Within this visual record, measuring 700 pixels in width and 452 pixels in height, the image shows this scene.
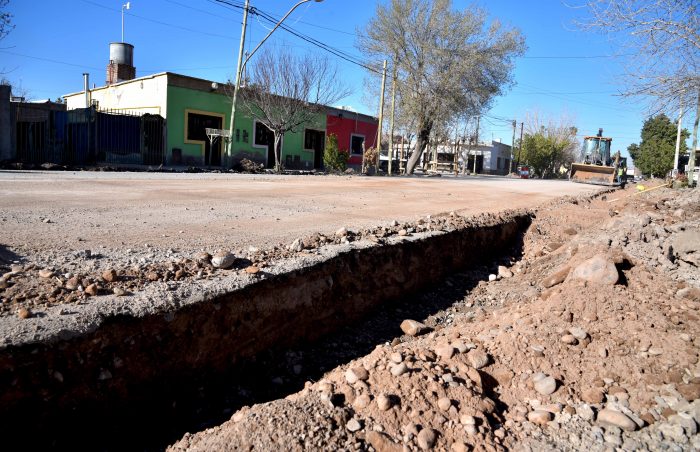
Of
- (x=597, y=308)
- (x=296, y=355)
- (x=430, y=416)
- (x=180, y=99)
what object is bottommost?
(x=296, y=355)

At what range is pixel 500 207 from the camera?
8820 mm

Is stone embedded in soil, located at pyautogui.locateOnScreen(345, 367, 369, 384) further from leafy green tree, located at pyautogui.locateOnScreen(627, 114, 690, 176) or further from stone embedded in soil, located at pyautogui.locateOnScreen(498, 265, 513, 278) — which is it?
leafy green tree, located at pyautogui.locateOnScreen(627, 114, 690, 176)

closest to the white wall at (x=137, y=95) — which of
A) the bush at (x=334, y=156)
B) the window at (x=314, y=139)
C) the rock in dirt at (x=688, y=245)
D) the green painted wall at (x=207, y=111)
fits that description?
the green painted wall at (x=207, y=111)

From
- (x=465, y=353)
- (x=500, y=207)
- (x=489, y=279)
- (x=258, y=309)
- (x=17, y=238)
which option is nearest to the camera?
(x=465, y=353)

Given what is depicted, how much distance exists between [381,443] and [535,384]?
3.27ft

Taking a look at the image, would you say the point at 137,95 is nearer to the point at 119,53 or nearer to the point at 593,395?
the point at 119,53

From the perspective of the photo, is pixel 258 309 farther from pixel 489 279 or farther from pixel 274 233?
pixel 489 279

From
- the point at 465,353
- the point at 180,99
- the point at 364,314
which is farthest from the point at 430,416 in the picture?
the point at 180,99

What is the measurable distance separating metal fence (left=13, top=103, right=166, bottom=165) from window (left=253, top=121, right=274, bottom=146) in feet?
17.0

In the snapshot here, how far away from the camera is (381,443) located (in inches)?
77.6

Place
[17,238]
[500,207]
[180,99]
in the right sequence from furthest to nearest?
[180,99], [500,207], [17,238]

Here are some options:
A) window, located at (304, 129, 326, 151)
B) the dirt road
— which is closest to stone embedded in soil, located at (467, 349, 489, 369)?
the dirt road

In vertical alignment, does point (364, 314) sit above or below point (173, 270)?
below

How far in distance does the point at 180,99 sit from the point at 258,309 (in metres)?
19.9
